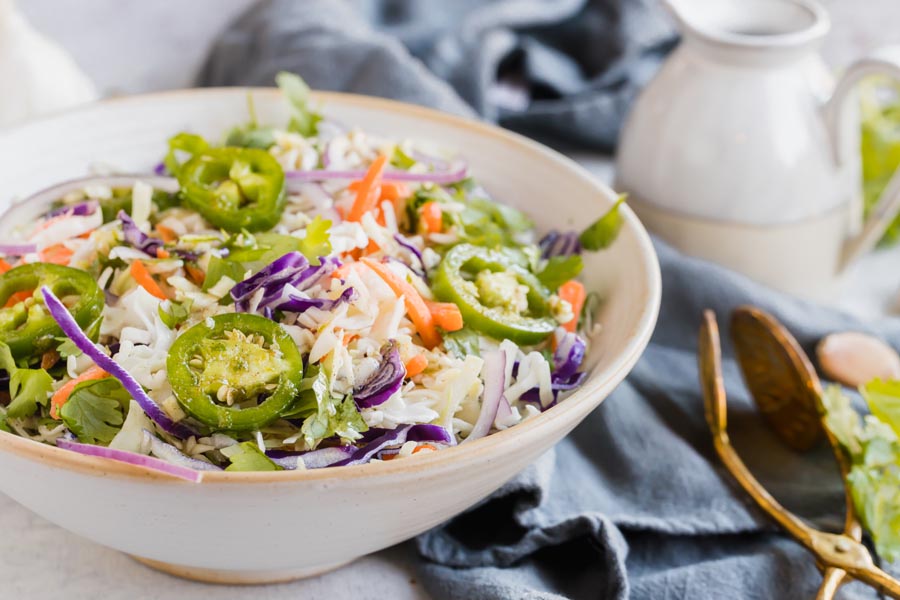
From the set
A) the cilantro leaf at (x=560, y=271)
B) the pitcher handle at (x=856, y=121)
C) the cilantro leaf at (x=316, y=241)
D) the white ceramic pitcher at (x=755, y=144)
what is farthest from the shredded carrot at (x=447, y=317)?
the pitcher handle at (x=856, y=121)

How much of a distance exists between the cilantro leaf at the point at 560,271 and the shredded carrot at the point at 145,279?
2.51ft

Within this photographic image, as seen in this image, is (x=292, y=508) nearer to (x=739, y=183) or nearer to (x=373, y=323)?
(x=373, y=323)

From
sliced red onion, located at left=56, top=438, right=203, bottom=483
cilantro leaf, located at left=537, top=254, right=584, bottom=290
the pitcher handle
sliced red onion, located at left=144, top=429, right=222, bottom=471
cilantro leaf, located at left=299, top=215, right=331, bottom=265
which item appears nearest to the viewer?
sliced red onion, located at left=56, top=438, right=203, bottom=483

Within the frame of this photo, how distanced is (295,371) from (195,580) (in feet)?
1.49

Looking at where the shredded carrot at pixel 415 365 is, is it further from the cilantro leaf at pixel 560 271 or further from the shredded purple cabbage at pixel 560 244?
the shredded purple cabbage at pixel 560 244

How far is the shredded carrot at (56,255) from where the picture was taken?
176cm

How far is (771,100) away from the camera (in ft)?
8.25

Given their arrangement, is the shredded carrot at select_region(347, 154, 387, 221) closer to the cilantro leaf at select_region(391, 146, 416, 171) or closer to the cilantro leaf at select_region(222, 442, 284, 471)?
the cilantro leaf at select_region(391, 146, 416, 171)

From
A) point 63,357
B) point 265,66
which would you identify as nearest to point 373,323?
point 63,357

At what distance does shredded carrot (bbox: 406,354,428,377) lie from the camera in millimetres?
1566

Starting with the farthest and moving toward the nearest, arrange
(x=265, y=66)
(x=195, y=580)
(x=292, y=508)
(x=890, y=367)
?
(x=265, y=66) < (x=890, y=367) < (x=195, y=580) < (x=292, y=508)

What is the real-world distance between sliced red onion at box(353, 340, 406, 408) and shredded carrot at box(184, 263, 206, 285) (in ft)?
1.34

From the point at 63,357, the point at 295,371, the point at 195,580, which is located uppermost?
the point at 295,371

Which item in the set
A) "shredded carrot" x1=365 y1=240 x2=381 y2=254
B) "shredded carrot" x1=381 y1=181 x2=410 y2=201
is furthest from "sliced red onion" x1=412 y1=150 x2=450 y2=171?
"shredded carrot" x1=365 y1=240 x2=381 y2=254
